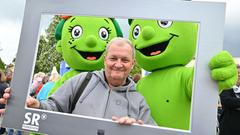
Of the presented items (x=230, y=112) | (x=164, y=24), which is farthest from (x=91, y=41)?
(x=230, y=112)

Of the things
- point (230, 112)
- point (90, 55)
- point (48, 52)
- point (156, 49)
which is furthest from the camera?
point (230, 112)

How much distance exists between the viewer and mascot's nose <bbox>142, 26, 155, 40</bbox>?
2.22 m

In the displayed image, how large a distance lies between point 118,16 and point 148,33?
0.99 feet

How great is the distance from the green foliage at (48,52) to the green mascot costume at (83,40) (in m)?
0.06

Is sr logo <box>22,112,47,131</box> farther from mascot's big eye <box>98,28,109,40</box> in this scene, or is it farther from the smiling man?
mascot's big eye <box>98,28,109,40</box>

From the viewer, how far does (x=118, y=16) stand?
2059mm

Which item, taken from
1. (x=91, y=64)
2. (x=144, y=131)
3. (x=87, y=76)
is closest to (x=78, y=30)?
(x=91, y=64)

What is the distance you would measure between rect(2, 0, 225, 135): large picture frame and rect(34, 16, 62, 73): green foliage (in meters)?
0.04

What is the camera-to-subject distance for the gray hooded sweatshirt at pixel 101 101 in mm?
2020

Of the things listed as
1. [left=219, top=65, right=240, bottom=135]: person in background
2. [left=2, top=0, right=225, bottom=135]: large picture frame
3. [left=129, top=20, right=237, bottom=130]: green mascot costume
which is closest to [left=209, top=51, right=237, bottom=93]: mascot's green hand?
[left=2, top=0, right=225, bottom=135]: large picture frame

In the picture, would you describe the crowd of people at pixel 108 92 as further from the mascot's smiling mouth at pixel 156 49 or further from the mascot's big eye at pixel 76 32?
the mascot's big eye at pixel 76 32

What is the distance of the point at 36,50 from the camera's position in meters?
2.15

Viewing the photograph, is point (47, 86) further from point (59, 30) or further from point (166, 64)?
point (166, 64)

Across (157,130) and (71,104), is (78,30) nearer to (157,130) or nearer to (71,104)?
(71,104)
